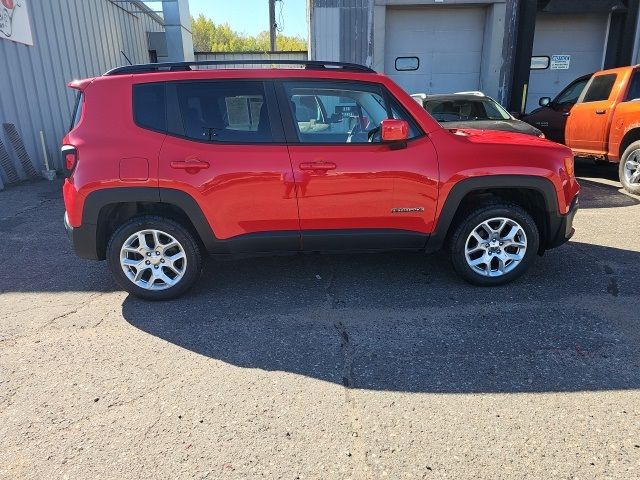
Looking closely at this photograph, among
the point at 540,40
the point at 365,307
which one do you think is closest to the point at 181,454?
the point at 365,307

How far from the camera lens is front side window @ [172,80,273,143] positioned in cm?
369

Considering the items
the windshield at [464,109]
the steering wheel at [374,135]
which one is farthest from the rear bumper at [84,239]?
the windshield at [464,109]

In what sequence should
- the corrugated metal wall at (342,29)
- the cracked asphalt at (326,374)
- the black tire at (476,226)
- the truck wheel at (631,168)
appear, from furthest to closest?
the corrugated metal wall at (342,29) < the truck wheel at (631,168) < the black tire at (476,226) < the cracked asphalt at (326,374)

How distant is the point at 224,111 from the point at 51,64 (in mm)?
8596

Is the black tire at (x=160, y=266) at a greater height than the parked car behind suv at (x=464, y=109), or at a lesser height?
lesser

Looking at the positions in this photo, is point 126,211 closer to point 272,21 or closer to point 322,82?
point 322,82

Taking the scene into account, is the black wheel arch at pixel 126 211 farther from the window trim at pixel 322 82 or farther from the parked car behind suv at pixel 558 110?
the parked car behind suv at pixel 558 110

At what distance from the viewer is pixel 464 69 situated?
42.2 ft

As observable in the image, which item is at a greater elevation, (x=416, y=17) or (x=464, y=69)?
(x=416, y=17)

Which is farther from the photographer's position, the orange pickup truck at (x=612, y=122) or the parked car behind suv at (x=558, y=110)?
the parked car behind suv at (x=558, y=110)

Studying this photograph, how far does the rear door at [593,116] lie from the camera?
25.6ft

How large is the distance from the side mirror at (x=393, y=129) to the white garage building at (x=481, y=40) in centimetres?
953

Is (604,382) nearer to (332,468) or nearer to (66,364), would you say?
(332,468)

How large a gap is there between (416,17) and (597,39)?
4.95 m
